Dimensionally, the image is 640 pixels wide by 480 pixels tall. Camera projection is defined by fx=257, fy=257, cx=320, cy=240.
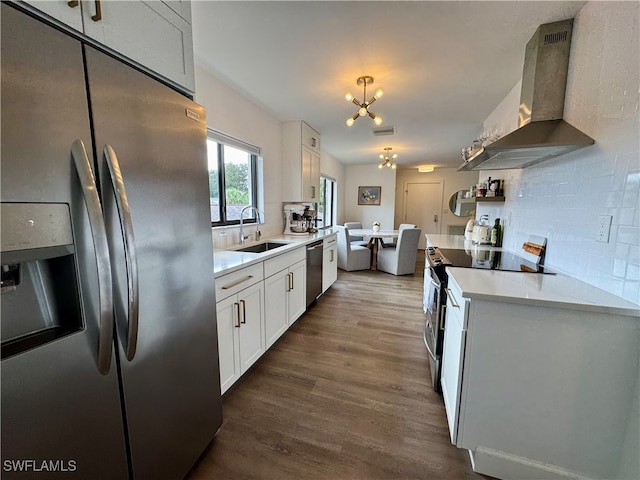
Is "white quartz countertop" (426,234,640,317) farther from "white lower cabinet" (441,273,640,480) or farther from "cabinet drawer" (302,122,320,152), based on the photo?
"cabinet drawer" (302,122,320,152)

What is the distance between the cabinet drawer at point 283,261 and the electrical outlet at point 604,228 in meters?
2.01

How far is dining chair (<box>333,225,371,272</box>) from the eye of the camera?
5.11 metres

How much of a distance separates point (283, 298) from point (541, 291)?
1897mm

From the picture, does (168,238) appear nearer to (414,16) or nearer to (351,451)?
(351,451)

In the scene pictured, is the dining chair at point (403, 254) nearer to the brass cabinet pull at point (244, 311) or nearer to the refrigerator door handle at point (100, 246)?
→ the brass cabinet pull at point (244, 311)

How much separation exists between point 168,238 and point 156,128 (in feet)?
1.37

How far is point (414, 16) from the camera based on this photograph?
1.51m

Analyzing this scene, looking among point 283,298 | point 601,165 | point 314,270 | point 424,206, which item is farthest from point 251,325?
point 424,206

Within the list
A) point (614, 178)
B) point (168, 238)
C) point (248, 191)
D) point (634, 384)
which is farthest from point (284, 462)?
point (248, 191)

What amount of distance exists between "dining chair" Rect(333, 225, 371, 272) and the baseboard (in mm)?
3907

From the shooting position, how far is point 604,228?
48.9 inches

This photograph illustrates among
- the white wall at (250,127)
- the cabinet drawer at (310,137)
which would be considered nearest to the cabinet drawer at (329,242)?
the white wall at (250,127)

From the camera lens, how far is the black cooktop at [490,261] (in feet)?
5.58

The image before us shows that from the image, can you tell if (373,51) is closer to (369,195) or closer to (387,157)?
(387,157)
